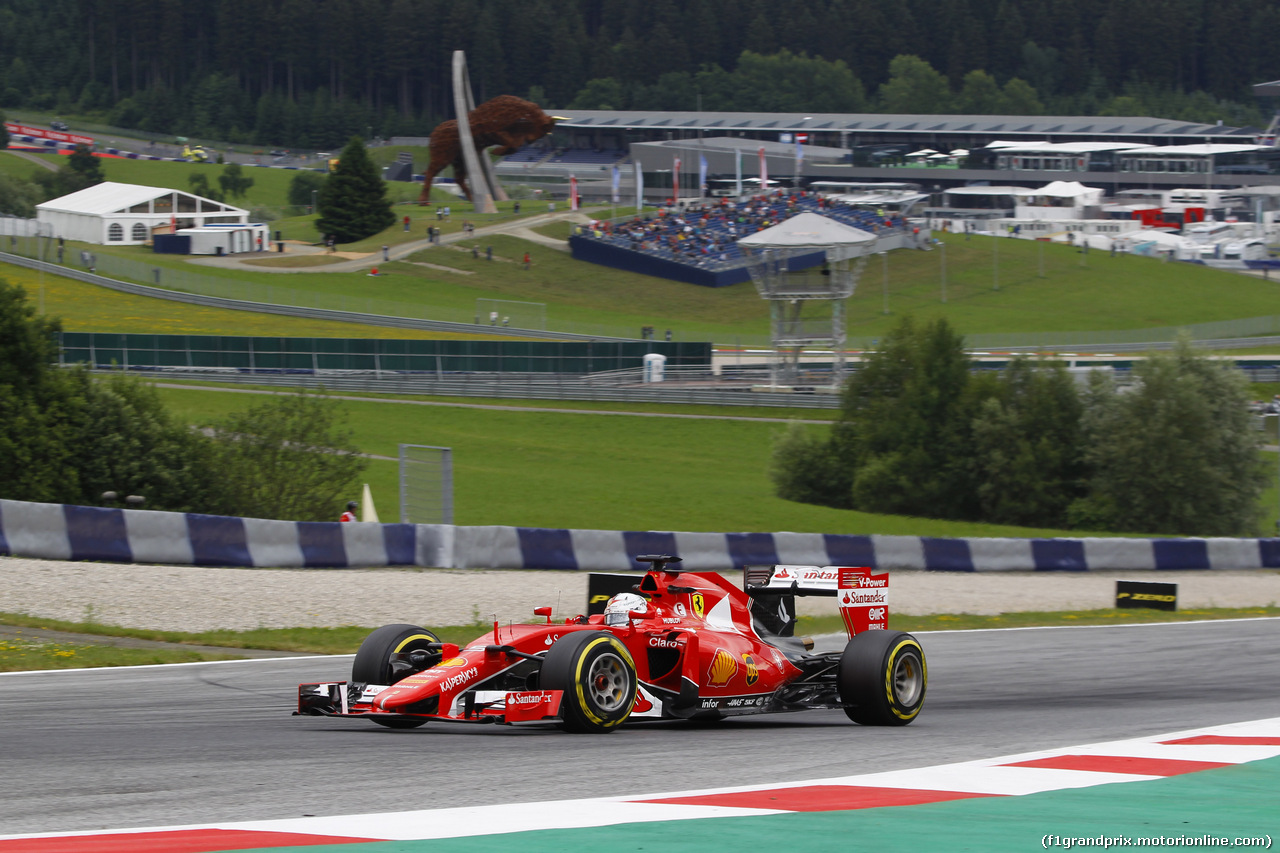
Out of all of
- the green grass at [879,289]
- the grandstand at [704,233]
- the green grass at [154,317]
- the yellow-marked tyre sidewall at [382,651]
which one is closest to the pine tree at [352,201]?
the green grass at [879,289]

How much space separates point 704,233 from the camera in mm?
116188

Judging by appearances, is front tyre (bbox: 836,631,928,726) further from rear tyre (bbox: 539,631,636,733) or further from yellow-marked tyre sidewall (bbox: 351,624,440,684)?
yellow-marked tyre sidewall (bbox: 351,624,440,684)

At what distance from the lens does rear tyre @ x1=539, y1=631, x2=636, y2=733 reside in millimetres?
10047

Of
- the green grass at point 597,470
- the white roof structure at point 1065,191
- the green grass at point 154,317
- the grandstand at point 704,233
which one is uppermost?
the white roof structure at point 1065,191

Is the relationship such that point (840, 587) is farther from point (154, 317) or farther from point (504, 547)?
point (154, 317)

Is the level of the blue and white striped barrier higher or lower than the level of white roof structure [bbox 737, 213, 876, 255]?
lower

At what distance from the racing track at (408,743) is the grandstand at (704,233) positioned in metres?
91.2

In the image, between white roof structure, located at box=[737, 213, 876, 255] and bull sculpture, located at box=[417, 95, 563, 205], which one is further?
bull sculpture, located at box=[417, 95, 563, 205]

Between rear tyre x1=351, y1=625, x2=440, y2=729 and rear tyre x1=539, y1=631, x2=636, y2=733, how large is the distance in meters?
1.40

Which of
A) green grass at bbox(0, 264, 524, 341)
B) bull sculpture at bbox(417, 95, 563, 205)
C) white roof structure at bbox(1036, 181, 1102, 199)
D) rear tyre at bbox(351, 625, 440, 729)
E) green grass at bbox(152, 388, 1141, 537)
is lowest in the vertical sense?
green grass at bbox(152, 388, 1141, 537)

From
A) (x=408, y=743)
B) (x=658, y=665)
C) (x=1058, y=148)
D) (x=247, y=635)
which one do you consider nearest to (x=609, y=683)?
(x=658, y=665)

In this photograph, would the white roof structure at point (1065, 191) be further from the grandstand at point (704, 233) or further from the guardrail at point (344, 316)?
the guardrail at point (344, 316)

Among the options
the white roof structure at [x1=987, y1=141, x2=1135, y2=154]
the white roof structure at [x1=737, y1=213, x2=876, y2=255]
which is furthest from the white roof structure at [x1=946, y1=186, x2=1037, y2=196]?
the white roof structure at [x1=737, y1=213, x2=876, y2=255]

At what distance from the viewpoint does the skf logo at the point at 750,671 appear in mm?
11742
